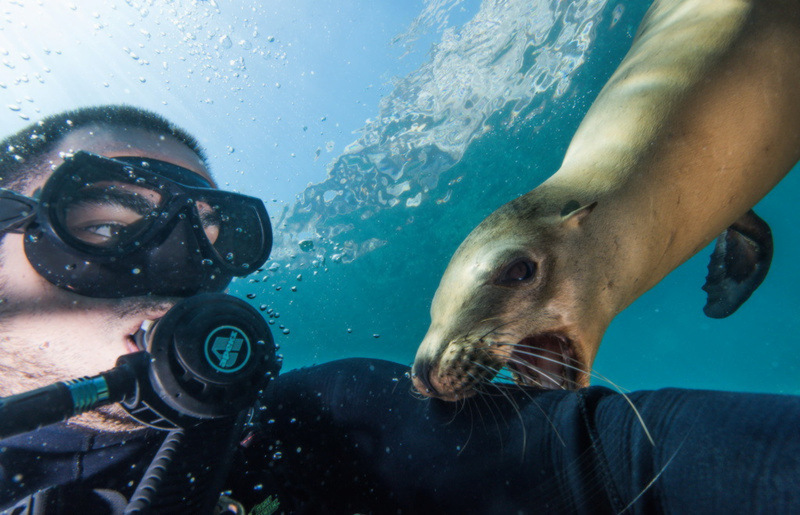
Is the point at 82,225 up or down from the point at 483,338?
up

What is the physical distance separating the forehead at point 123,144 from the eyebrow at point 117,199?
244mm

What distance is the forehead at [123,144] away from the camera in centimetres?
215

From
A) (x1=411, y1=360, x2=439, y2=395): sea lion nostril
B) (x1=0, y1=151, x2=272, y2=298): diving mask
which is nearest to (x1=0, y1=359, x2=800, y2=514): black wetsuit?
(x1=411, y1=360, x2=439, y2=395): sea lion nostril

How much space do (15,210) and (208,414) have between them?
1.29 m

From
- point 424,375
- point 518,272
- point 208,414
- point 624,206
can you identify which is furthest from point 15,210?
point 624,206

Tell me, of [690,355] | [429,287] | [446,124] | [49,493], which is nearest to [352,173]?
[446,124]

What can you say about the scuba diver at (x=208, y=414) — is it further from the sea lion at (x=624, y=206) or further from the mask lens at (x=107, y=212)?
the sea lion at (x=624, y=206)

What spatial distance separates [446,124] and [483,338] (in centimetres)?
1220

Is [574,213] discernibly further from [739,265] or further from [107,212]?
[739,265]

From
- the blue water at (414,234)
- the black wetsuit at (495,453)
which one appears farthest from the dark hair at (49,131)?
the blue water at (414,234)

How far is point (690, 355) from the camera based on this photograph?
78938 millimetres

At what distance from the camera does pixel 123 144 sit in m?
2.32

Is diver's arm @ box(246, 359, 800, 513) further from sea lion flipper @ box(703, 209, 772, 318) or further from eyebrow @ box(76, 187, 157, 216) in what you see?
sea lion flipper @ box(703, 209, 772, 318)

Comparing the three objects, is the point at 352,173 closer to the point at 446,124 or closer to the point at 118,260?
the point at 446,124
